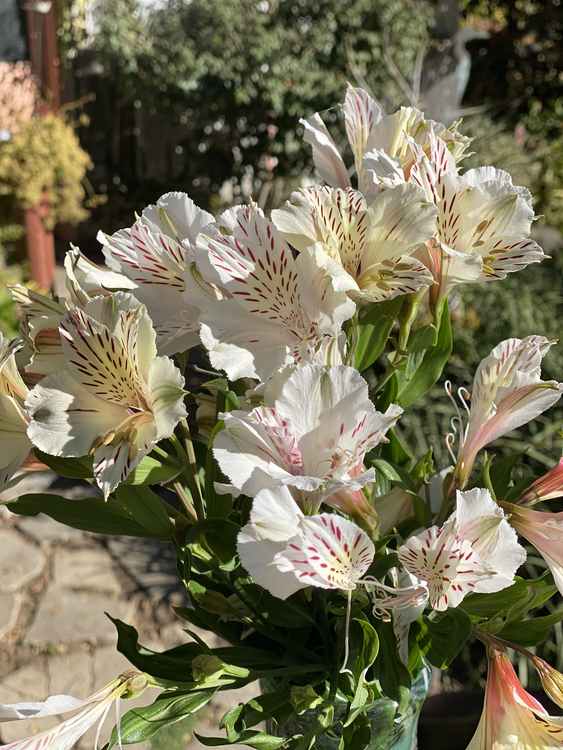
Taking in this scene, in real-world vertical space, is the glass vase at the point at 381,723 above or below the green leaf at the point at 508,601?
below

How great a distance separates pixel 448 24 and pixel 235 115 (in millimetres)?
1509

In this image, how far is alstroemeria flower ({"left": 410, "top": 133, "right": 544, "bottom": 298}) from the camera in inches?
23.2

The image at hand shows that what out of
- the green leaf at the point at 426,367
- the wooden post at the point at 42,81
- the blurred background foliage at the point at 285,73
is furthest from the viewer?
the wooden post at the point at 42,81

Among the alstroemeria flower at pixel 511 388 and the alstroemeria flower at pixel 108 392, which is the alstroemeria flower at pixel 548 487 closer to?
the alstroemeria flower at pixel 511 388

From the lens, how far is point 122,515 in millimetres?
682

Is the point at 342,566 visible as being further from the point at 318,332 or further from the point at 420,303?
the point at 420,303

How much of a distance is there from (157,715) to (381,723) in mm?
193

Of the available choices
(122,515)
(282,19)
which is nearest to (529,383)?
(122,515)

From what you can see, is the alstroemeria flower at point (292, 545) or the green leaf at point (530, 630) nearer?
the alstroemeria flower at point (292, 545)

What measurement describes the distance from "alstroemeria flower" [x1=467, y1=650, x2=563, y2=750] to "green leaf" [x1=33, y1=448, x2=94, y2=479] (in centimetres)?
34

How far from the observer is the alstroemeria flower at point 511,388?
597 mm

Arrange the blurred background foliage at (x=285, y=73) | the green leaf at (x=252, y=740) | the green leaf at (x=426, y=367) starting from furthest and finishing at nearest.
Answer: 1. the blurred background foliage at (x=285, y=73)
2. the green leaf at (x=426, y=367)
3. the green leaf at (x=252, y=740)

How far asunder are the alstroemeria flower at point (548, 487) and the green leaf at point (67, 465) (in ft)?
1.10

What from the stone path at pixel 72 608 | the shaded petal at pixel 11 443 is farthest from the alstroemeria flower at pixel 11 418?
the stone path at pixel 72 608
